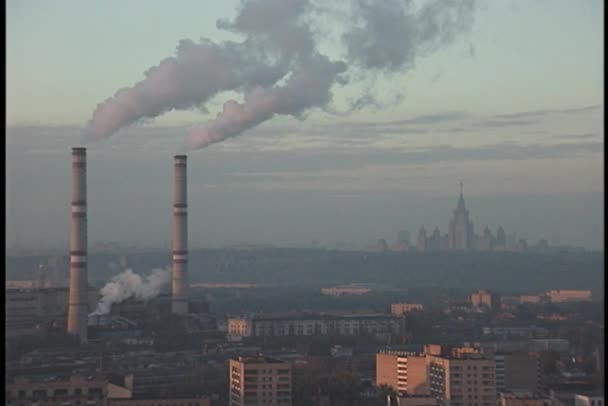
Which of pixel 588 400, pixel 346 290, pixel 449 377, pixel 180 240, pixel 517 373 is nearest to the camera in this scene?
pixel 588 400

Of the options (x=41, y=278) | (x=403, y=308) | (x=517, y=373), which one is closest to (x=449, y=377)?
(x=517, y=373)

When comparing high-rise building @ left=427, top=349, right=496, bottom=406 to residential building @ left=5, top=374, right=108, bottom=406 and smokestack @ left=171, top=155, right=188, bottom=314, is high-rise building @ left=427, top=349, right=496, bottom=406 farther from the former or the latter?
smokestack @ left=171, top=155, right=188, bottom=314

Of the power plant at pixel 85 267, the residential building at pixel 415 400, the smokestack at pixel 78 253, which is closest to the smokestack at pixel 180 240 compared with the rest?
the power plant at pixel 85 267

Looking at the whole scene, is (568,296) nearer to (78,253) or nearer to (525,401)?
(78,253)

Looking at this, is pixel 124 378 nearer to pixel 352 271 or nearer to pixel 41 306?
pixel 41 306

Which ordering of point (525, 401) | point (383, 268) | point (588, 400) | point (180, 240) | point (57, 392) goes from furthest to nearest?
1. point (383, 268)
2. point (180, 240)
3. point (57, 392)
4. point (525, 401)
5. point (588, 400)

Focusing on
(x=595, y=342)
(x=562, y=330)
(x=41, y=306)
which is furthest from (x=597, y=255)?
(x=41, y=306)
